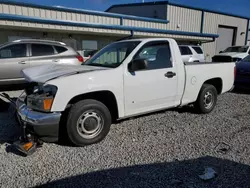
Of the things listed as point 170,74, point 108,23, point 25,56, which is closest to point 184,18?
point 108,23

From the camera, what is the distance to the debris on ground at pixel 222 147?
338 centimetres

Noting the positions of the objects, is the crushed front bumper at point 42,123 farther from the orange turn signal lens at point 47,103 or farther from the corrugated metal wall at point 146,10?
the corrugated metal wall at point 146,10

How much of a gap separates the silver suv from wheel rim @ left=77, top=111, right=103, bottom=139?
451 centimetres

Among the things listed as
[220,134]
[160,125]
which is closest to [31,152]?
[160,125]

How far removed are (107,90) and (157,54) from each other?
1.48 m

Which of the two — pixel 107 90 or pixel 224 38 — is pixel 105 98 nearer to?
pixel 107 90

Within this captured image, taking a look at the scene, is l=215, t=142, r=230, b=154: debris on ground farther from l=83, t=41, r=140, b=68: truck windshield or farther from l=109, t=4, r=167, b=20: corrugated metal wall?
l=109, t=4, r=167, b=20: corrugated metal wall

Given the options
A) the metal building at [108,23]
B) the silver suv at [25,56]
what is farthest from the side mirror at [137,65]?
the metal building at [108,23]

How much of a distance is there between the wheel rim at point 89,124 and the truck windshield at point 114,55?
38.8 inches

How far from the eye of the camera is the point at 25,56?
7.31 m

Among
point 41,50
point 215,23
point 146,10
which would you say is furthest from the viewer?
point 215,23

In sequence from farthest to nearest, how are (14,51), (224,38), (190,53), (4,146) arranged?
(224,38) < (190,53) < (14,51) < (4,146)

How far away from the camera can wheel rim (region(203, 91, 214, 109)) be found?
5.23 m

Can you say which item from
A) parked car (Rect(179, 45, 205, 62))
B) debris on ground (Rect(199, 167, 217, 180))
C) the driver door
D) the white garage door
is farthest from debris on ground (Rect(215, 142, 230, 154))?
the white garage door
